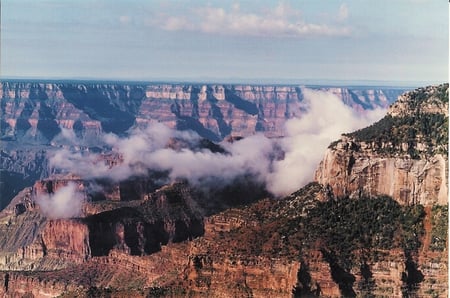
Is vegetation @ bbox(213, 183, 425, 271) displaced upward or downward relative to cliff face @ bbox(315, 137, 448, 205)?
downward

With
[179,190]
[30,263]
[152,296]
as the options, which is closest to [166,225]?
[179,190]

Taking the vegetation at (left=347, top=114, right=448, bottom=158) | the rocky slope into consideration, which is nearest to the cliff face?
the rocky slope

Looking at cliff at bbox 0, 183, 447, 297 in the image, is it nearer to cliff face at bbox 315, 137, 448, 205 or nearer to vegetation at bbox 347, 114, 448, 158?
cliff face at bbox 315, 137, 448, 205

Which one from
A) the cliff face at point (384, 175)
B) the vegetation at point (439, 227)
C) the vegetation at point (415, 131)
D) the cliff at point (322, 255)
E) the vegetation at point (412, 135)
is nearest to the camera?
the cliff at point (322, 255)

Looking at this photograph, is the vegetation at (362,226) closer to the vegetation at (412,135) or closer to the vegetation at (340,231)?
the vegetation at (340,231)

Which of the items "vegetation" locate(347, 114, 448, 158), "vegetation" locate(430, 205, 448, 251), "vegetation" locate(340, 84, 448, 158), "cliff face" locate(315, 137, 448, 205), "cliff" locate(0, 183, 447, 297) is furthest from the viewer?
"vegetation" locate(340, 84, 448, 158)

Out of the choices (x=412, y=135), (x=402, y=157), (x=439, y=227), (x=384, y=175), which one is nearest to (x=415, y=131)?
(x=412, y=135)

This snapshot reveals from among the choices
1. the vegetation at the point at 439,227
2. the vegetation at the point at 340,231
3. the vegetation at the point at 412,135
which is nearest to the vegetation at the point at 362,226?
the vegetation at the point at 340,231

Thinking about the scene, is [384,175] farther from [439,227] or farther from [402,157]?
[439,227]

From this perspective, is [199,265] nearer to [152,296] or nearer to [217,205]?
[152,296]
